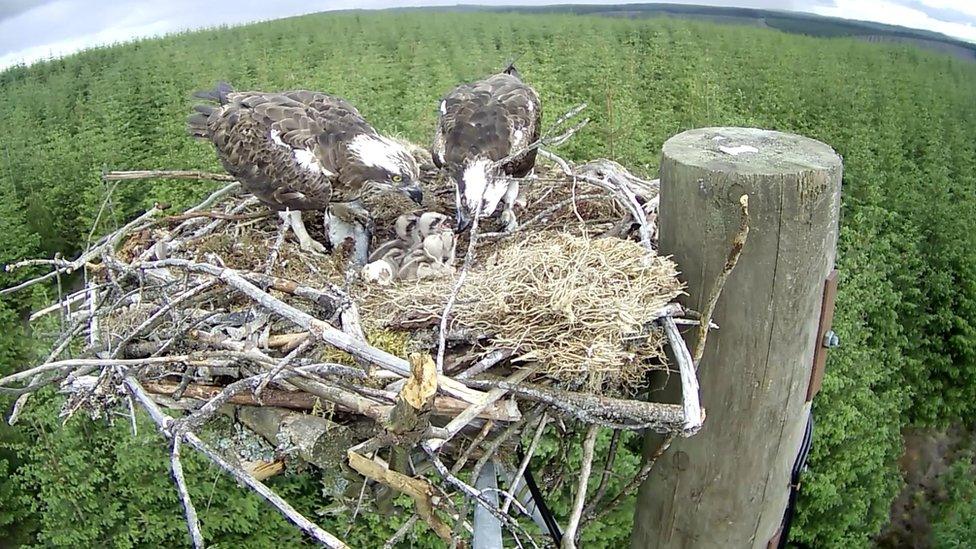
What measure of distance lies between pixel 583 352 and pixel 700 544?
0.76 metres

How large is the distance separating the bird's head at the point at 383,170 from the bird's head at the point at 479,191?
0.98 feet

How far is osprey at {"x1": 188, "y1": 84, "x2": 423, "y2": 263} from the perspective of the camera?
3.50 m

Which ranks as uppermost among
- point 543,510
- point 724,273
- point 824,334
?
point 724,273

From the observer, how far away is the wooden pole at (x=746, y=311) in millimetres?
1792

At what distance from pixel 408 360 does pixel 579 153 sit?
8115 millimetres

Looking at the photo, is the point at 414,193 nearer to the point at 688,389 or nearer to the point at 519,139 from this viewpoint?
the point at 519,139

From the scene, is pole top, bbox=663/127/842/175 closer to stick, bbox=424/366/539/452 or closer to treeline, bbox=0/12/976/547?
stick, bbox=424/366/539/452

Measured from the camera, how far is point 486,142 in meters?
3.50

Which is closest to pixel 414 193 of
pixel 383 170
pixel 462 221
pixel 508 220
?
pixel 383 170

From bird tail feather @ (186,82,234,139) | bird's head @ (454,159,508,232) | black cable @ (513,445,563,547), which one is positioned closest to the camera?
black cable @ (513,445,563,547)

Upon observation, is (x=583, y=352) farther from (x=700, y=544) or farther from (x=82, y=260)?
(x=82, y=260)

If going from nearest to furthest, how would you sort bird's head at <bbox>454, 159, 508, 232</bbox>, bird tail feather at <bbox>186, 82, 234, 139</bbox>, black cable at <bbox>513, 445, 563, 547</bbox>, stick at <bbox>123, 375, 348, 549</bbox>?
stick at <bbox>123, 375, 348, 549</bbox>, black cable at <bbox>513, 445, 563, 547</bbox>, bird's head at <bbox>454, 159, 508, 232</bbox>, bird tail feather at <bbox>186, 82, 234, 139</bbox>

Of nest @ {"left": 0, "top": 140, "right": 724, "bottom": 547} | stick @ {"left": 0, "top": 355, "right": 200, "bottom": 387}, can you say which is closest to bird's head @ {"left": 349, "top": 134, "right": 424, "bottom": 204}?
nest @ {"left": 0, "top": 140, "right": 724, "bottom": 547}

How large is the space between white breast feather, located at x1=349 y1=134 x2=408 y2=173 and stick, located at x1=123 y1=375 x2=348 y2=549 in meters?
1.75
